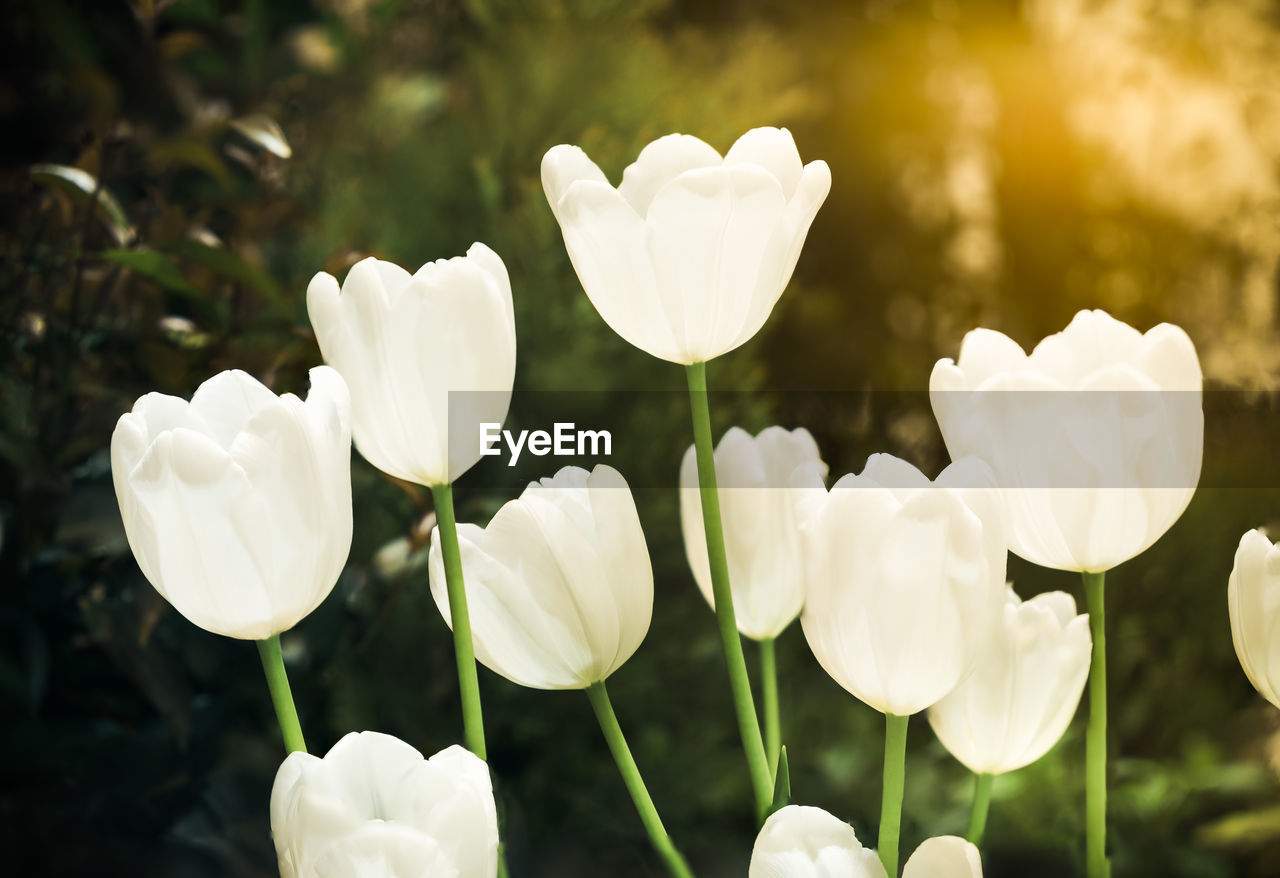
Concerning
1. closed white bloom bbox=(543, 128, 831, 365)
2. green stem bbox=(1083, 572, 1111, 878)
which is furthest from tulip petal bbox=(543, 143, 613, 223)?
green stem bbox=(1083, 572, 1111, 878)

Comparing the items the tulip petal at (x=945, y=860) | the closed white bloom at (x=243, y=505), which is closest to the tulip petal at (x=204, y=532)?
the closed white bloom at (x=243, y=505)

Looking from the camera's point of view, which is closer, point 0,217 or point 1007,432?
point 1007,432

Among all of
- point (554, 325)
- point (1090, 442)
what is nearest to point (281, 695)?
point (1090, 442)

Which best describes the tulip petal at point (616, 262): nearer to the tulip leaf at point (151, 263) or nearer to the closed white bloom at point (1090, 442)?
the closed white bloom at point (1090, 442)

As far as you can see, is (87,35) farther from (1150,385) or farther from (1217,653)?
(1217,653)

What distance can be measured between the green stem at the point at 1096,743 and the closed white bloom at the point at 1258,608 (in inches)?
0.8

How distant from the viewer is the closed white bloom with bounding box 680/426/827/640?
18 cm

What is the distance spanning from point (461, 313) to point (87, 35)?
44 cm

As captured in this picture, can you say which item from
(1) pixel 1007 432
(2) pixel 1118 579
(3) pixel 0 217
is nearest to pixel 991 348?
(1) pixel 1007 432

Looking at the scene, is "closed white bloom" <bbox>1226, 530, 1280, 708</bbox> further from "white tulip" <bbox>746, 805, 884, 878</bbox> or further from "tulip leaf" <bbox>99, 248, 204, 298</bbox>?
"tulip leaf" <bbox>99, 248, 204, 298</bbox>

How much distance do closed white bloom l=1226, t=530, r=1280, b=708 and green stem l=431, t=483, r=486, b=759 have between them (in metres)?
0.12

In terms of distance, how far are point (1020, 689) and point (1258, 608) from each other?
4 centimetres

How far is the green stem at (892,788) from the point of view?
143 millimetres

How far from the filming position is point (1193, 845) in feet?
1.65
